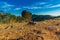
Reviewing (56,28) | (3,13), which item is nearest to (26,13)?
(3,13)

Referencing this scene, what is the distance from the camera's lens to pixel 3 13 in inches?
742

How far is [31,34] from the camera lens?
8.00 metres

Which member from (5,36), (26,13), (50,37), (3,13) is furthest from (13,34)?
(26,13)

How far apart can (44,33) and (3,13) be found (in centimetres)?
1100

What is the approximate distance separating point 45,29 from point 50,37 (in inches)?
33.1

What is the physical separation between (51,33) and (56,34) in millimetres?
209

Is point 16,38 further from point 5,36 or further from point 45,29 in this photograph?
point 45,29

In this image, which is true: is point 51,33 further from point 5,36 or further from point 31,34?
point 5,36

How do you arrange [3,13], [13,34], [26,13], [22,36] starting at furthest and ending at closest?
[26,13] < [3,13] < [13,34] < [22,36]

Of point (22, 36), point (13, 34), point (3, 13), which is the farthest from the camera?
point (3, 13)

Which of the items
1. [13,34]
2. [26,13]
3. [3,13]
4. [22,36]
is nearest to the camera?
[22,36]

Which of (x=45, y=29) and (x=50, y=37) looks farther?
(x=45, y=29)

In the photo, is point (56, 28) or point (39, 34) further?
point (56, 28)

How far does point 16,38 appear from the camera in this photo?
26.2 ft
